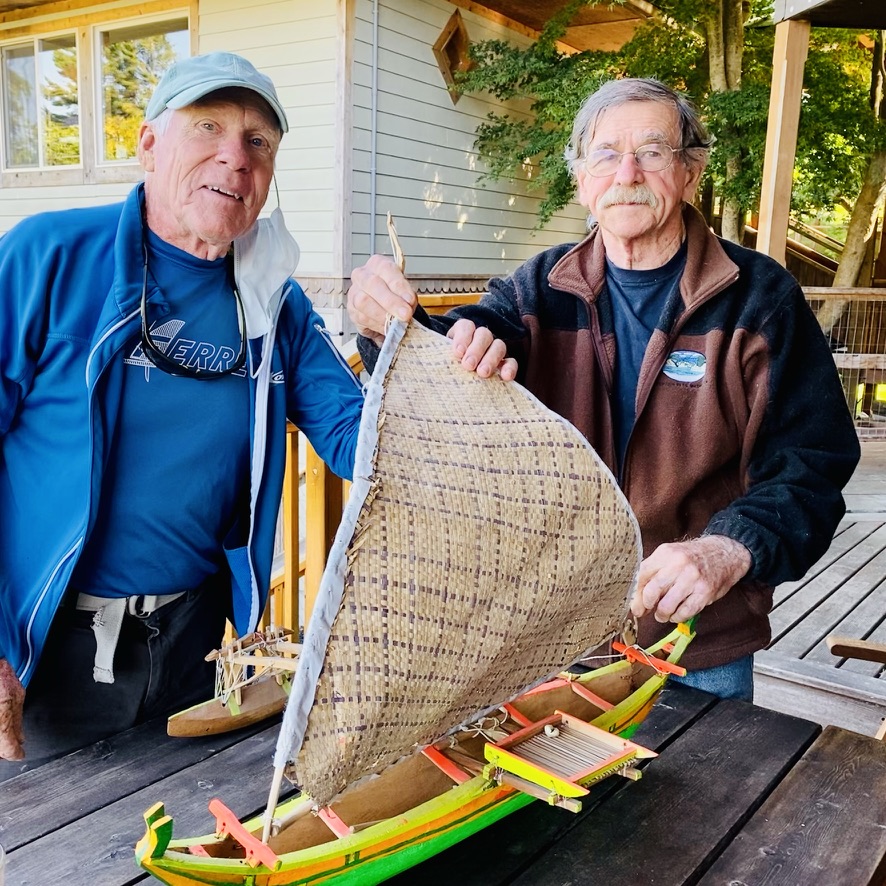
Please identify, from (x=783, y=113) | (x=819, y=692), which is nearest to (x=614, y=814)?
(x=819, y=692)

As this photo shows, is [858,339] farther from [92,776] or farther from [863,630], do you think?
[92,776]

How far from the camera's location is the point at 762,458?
1.72 metres

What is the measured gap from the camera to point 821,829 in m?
1.25

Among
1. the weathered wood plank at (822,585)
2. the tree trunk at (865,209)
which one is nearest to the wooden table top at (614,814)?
the weathered wood plank at (822,585)

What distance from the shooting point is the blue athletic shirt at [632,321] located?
1.81m

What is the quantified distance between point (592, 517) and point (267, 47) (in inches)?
269

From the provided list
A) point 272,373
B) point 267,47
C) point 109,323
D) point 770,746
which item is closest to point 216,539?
point 272,373

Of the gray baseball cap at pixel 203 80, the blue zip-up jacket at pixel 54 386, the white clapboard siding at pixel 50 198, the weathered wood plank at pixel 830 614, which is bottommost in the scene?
the weathered wood plank at pixel 830 614

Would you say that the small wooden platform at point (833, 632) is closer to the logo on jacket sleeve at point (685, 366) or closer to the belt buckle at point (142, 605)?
the logo on jacket sleeve at point (685, 366)

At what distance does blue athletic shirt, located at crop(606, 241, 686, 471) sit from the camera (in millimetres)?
1809

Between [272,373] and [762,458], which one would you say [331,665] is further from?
[762,458]

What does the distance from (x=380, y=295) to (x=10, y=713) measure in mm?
939

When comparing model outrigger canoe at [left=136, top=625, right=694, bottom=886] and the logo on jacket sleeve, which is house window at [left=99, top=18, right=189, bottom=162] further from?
model outrigger canoe at [left=136, top=625, right=694, bottom=886]

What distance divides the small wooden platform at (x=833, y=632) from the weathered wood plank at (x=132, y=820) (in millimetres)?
2161
